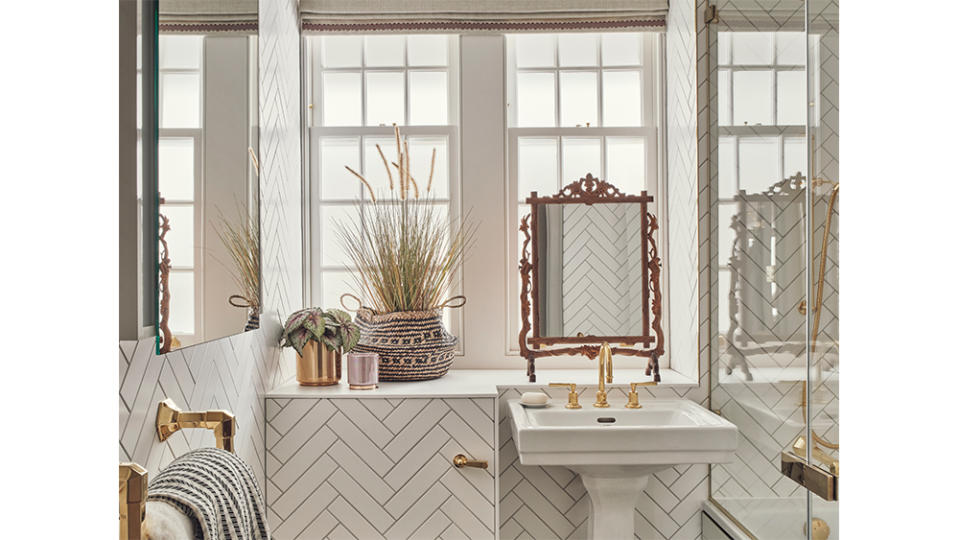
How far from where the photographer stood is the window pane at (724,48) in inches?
76.5

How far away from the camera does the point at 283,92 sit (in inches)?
84.9

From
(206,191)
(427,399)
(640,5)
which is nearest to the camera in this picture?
(206,191)

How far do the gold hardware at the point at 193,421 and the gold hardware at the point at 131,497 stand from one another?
0.48 metres

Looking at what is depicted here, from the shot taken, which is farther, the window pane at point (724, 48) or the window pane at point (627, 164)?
the window pane at point (627, 164)

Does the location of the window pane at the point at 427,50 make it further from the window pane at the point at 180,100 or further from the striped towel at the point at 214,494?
the striped towel at the point at 214,494

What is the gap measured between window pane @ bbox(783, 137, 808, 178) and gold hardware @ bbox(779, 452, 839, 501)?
66 cm

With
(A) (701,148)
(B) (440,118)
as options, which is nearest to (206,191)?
(B) (440,118)

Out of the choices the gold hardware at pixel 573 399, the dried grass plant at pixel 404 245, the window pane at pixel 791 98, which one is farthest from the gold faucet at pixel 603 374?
the window pane at pixel 791 98

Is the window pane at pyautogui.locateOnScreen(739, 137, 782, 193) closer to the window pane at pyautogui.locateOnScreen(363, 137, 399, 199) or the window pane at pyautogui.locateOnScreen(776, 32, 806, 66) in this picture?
the window pane at pyautogui.locateOnScreen(776, 32, 806, 66)

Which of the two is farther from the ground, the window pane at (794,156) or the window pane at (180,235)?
the window pane at (794,156)

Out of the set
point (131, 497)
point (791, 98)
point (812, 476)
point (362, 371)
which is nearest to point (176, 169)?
point (131, 497)

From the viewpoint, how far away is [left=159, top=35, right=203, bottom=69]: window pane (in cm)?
99
